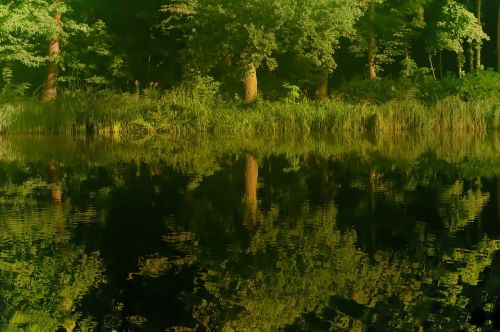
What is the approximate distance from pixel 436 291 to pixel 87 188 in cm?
802

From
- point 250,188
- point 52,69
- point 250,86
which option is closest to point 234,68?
point 250,86

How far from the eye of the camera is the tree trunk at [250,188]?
1066 cm

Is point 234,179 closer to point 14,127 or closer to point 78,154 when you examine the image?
point 78,154

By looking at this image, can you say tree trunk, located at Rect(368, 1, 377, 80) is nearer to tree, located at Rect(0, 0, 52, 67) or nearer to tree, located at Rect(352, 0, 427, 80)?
tree, located at Rect(352, 0, 427, 80)

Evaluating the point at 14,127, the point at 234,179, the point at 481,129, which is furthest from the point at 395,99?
the point at 234,179

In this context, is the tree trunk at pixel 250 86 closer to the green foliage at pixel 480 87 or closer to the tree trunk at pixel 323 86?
the tree trunk at pixel 323 86

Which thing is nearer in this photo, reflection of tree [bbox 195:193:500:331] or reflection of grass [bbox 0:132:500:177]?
reflection of tree [bbox 195:193:500:331]

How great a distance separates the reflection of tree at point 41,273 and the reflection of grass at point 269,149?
598cm

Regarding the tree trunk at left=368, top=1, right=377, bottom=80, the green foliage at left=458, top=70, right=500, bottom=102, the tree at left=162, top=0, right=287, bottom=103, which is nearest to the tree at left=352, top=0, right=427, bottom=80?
the tree trunk at left=368, top=1, right=377, bottom=80

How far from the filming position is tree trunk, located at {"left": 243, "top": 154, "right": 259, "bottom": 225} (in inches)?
420

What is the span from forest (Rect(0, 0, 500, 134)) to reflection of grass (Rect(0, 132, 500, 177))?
5.68 ft

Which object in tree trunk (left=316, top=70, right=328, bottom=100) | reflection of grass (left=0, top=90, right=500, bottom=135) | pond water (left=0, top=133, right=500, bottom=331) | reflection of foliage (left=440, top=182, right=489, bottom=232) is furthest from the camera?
tree trunk (left=316, top=70, right=328, bottom=100)

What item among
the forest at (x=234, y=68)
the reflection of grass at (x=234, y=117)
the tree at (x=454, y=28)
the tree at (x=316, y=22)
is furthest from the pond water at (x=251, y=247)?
the tree at (x=454, y=28)

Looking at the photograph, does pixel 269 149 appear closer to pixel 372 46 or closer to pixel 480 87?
pixel 480 87
